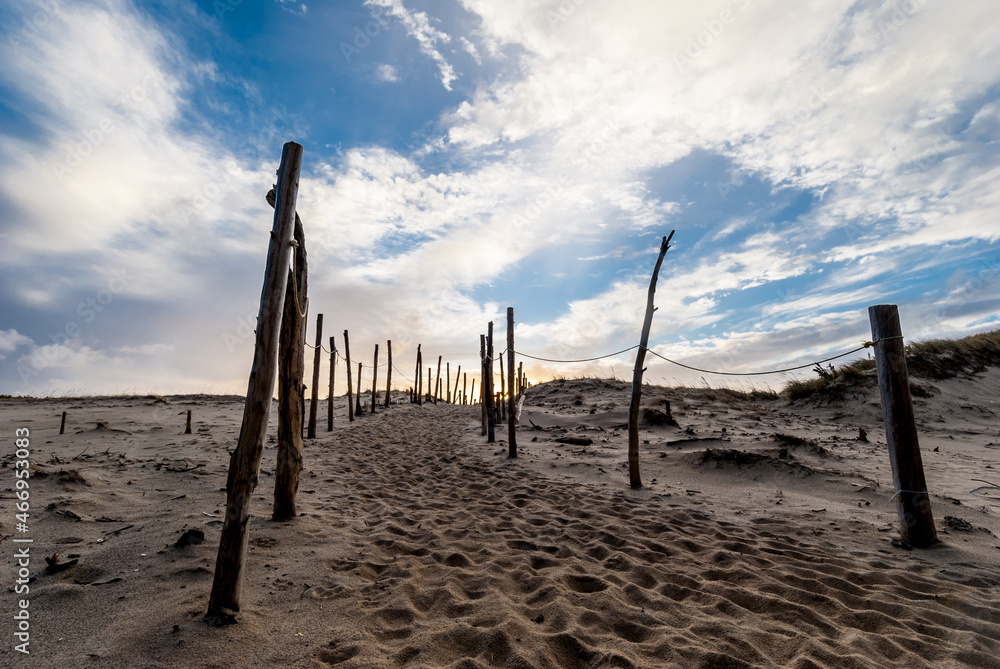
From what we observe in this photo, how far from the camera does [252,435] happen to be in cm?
281

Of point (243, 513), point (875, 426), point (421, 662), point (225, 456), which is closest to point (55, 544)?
point (243, 513)

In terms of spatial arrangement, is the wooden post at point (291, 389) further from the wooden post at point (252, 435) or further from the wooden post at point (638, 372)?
the wooden post at point (638, 372)

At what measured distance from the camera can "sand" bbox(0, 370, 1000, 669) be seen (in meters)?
2.48

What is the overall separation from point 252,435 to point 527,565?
228 cm

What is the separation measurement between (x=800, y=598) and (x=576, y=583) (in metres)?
1.48

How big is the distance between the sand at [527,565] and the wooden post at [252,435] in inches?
7.9

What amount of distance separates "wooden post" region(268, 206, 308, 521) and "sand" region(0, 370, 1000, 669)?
0.32 m

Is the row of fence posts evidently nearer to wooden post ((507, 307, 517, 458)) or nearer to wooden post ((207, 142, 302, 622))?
wooden post ((207, 142, 302, 622))

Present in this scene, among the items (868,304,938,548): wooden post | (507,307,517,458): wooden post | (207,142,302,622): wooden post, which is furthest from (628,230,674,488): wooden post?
(207,142,302,622): wooden post

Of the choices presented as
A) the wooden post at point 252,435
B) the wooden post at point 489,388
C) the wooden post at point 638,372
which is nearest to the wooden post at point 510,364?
the wooden post at point 489,388

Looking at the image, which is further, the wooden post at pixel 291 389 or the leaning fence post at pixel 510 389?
the leaning fence post at pixel 510 389

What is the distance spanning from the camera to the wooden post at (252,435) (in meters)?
2.71

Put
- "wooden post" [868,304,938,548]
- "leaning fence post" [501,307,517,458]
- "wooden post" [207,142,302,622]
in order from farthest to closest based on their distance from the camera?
"leaning fence post" [501,307,517,458] → "wooden post" [868,304,938,548] → "wooden post" [207,142,302,622]

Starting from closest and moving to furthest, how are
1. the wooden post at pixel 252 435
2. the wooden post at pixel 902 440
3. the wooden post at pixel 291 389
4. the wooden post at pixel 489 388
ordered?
the wooden post at pixel 252 435, the wooden post at pixel 902 440, the wooden post at pixel 291 389, the wooden post at pixel 489 388
